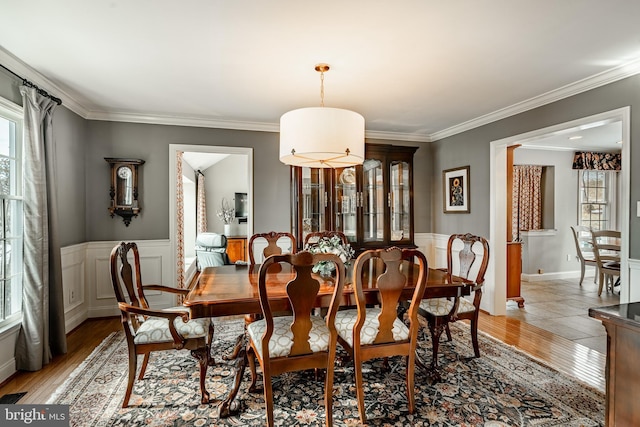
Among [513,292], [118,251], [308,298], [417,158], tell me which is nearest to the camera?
[308,298]

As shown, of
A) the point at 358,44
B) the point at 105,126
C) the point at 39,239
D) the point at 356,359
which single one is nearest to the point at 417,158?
the point at 358,44

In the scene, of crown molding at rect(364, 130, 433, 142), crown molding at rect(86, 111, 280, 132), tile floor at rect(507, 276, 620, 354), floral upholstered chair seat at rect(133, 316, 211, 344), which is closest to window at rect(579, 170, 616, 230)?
tile floor at rect(507, 276, 620, 354)

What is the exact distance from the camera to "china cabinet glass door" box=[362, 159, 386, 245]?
464cm

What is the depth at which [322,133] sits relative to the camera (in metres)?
2.39

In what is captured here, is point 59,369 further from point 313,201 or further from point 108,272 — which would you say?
point 313,201

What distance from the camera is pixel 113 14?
195 centimetres

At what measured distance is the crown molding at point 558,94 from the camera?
2.68 meters

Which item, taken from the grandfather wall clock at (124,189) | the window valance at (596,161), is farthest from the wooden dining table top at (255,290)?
the window valance at (596,161)

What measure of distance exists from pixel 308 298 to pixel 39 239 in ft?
7.74

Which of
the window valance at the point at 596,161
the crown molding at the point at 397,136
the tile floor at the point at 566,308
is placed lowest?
the tile floor at the point at 566,308

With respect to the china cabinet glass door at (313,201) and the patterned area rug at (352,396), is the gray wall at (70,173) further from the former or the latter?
the china cabinet glass door at (313,201)

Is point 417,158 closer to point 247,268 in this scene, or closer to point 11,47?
point 247,268

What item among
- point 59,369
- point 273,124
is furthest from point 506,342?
point 59,369

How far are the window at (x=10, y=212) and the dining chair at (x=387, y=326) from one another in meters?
2.63
